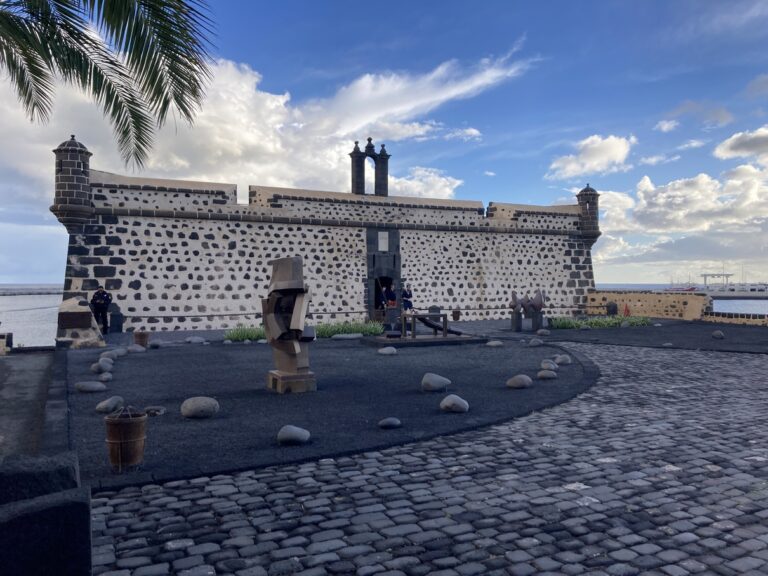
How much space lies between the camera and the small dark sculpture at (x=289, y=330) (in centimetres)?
825

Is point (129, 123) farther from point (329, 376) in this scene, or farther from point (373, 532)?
point (373, 532)

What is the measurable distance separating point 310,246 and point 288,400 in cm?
1311

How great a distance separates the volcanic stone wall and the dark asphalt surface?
5.56 m

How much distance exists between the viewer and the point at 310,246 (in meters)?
20.3

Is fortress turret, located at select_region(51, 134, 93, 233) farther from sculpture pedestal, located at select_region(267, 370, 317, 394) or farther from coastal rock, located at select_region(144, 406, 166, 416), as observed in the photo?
coastal rock, located at select_region(144, 406, 166, 416)

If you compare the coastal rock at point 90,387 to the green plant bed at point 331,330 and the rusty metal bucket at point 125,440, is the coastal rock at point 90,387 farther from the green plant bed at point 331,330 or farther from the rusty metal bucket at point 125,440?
the green plant bed at point 331,330

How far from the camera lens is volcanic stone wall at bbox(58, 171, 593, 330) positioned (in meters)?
17.8

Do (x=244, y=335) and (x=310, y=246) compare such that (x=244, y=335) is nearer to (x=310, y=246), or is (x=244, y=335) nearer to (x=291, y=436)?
(x=310, y=246)

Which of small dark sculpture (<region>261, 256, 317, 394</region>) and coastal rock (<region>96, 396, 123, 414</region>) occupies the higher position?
small dark sculpture (<region>261, 256, 317, 394</region>)

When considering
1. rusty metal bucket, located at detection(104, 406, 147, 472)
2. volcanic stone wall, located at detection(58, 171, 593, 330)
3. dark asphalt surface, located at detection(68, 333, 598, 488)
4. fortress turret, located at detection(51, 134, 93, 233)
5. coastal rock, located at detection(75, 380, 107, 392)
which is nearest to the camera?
rusty metal bucket, located at detection(104, 406, 147, 472)

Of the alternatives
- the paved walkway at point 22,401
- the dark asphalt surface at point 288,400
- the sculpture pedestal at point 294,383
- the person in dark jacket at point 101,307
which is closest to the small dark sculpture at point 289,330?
the sculpture pedestal at point 294,383

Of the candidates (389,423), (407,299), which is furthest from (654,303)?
(389,423)

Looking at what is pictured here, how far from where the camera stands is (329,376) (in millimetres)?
9555

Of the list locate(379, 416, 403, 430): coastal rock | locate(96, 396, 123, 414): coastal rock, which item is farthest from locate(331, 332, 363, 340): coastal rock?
locate(379, 416, 403, 430): coastal rock
